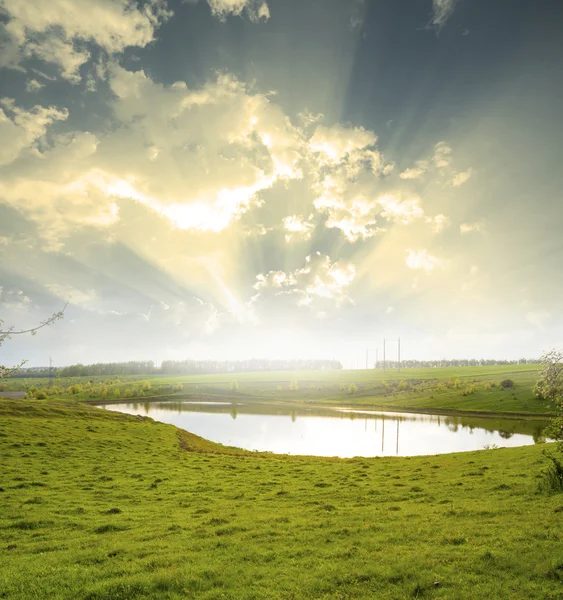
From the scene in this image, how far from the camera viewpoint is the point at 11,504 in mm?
22781

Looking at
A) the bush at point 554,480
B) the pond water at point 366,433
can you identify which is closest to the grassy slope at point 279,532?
the bush at point 554,480

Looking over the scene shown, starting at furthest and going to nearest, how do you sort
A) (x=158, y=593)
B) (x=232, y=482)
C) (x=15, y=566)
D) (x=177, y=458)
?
(x=177, y=458), (x=232, y=482), (x=15, y=566), (x=158, y=593)

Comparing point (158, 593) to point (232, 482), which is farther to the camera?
point (232, 482)

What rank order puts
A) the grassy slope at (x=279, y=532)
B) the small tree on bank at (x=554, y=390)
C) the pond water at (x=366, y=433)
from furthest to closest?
1. the pond water at (x=366, y=433)
2. the small tree on bank at (x=554, y=390)
3. the grassy slope at (x=279, y=532)

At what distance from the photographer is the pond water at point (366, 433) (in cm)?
6888

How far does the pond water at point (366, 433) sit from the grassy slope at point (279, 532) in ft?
117

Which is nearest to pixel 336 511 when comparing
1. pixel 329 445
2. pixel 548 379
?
pixel 548 379

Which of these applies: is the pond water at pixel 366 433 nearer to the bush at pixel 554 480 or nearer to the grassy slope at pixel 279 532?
the grassy slope at pixel 279 532

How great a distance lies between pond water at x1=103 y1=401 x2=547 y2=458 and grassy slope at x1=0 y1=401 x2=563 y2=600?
35746 millimetres

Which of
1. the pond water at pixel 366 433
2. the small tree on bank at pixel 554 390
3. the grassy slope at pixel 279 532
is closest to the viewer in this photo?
the grassy slope at pixel 279 532

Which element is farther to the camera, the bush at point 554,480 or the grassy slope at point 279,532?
the bush at point 554,480

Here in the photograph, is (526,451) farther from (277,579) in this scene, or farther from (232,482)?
(277,579)

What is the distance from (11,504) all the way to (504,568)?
1061 inches

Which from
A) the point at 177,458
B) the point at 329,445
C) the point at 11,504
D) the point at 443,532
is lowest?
the point at 329,445
